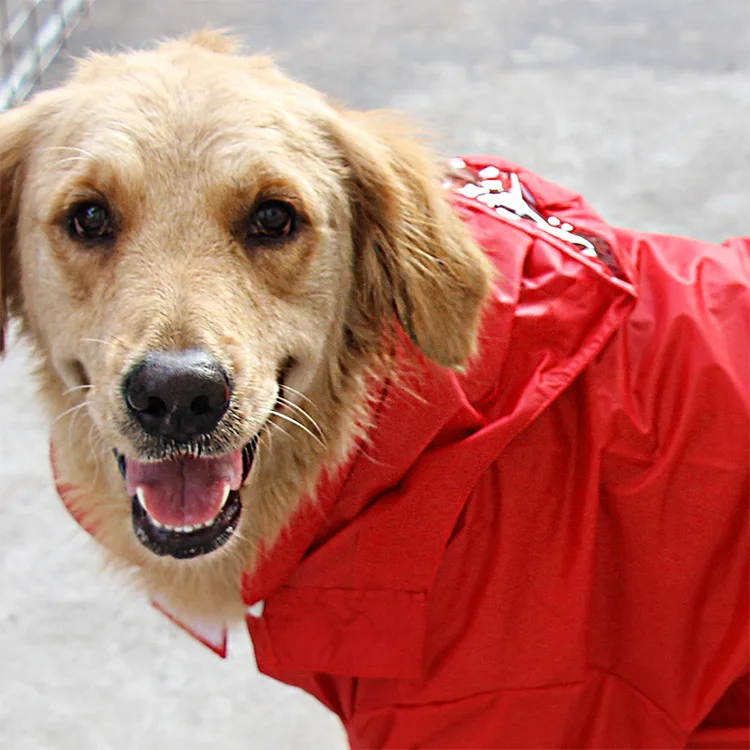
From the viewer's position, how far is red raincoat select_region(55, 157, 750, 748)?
4.31ft

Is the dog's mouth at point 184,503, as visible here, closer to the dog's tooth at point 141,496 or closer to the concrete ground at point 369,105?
the dog's tooth at point 141,496

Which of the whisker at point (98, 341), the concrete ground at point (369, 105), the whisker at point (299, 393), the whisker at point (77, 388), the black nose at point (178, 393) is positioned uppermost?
the whisker at point (98, 341)

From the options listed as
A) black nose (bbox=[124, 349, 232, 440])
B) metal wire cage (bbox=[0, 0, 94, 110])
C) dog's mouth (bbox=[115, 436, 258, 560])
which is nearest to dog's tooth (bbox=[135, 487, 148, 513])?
dog's mouth (bbox=[115, 436, 258, 560])

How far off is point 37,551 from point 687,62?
8.67 feet

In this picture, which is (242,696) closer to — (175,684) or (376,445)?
(175,684)

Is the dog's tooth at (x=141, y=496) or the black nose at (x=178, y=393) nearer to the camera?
the black nose at (x=178, y=393)

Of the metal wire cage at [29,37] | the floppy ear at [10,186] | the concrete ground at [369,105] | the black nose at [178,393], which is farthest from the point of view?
the metal wire cage at [29,37]

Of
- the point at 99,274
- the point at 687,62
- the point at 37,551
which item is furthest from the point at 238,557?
the point at 687,62

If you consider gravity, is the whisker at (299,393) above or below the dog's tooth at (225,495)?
above

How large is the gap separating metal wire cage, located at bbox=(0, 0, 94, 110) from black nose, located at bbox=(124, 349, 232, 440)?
2127 mm

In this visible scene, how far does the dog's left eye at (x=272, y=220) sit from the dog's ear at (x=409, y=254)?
0.50ft

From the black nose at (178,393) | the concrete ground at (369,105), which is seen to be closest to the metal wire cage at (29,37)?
the concrete ground at (369,105)

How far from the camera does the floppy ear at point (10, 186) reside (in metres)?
1.33

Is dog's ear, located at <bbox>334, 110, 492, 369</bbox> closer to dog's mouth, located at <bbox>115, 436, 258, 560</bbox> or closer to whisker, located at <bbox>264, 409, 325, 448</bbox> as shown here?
whisker, located at <bbox>264, 409, 325, 448</bbox>
